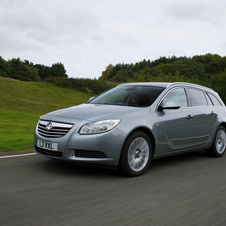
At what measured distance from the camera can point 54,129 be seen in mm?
5066

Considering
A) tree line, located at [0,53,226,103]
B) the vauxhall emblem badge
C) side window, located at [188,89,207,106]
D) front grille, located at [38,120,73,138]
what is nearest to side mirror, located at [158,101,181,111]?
side window, located at [188,89,207,106]

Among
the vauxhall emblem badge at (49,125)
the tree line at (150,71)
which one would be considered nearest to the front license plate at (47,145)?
the vauxhall emblem badge at (49,125)

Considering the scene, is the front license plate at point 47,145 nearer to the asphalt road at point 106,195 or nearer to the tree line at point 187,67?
the asphalt road at point 106,195

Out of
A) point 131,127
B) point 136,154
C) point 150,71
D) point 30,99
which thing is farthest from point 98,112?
point 150,71

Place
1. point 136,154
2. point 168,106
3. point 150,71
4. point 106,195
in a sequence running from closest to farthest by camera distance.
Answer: point 106,195
point 136,154
point 168,106
point 150,71

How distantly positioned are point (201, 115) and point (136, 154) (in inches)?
84.7

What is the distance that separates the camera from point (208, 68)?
94938mm

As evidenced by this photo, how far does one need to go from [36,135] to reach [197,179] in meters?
2.70

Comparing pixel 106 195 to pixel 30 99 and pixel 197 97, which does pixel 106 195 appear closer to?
pixel 197 97

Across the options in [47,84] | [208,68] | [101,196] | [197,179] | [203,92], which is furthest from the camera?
[208,68]

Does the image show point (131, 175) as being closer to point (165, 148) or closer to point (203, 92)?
point (165, 148)

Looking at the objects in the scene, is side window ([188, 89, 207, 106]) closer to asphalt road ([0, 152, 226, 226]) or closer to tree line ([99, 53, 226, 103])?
asphalt road ([0, 152, 226, 226])

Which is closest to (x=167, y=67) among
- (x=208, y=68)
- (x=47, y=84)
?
(x=208, y=68)

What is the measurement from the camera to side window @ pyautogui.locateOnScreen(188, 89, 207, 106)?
6.76 metres
